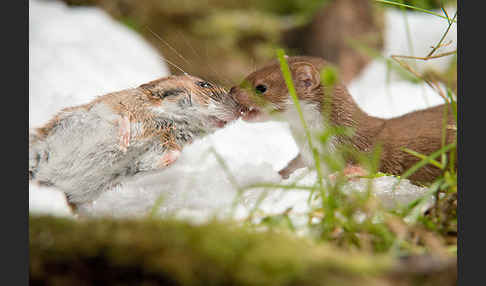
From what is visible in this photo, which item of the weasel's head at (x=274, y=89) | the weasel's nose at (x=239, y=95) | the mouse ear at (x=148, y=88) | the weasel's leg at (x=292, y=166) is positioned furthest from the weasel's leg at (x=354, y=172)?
the mouse ear at (x=148, y=88)

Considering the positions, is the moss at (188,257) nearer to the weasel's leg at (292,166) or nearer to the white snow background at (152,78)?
the white snow background at (152,78)

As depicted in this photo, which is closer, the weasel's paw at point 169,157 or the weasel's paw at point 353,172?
the weasel's paw at point 353,172

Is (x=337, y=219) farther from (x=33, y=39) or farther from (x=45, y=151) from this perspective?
(x=33, y=39)

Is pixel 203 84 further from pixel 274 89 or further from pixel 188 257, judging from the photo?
pixel 188 257

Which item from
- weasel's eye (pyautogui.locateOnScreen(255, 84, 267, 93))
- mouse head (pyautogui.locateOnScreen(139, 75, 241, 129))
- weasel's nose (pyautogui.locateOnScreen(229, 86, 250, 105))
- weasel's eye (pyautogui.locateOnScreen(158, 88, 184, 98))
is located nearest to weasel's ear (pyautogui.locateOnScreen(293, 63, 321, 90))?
weasel's eye (pyautogui.locateOnScreen(255, 84, 267, 93))

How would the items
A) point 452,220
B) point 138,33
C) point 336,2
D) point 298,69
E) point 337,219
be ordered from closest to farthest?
point 337,219 < point 452,220 < point 298,69 < point 138,33 < point 336,2

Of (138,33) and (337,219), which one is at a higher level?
(138,33)

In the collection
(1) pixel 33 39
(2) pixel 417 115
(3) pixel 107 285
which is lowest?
(3) pixel 107 285

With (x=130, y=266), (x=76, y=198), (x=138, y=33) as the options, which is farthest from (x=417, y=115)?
(x=138, y=33)
